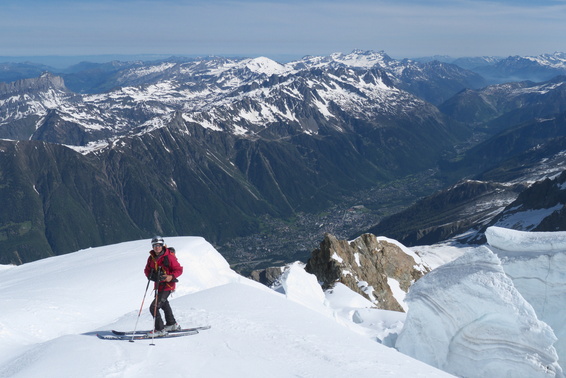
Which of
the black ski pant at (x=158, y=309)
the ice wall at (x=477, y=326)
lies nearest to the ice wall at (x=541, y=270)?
the ice wall at (x=477, y=326)

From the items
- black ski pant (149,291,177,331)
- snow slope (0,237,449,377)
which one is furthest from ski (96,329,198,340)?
black ski pant (149,291,177,331)

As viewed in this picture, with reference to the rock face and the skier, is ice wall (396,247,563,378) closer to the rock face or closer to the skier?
the skier

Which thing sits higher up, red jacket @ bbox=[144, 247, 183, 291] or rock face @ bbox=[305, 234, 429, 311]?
red jacket @ bbox=[144, 247, 183, 291]

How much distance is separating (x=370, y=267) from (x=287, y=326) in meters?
42.0

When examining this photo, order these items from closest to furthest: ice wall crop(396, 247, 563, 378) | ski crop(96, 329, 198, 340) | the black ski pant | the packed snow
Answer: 1. the packed snow
2. ski crop(96, 329, 198, 340)
3. the black ski pant
4. ice wall crop(396, 247, 563, 378)

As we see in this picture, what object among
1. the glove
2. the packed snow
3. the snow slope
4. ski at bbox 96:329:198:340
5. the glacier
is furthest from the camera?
the glacier

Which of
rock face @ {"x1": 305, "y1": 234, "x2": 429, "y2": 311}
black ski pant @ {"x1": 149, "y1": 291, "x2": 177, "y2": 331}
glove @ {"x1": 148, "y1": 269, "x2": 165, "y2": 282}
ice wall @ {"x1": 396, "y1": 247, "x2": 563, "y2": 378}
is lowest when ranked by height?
rock face @ {"x1": 305, "y1": 234, "x2": 429, "y2": 311}

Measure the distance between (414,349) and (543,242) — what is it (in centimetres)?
899

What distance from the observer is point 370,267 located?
2304 inches

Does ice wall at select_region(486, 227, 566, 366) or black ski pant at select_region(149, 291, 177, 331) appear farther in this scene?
ice wall at select_region(486, 227, 566, 366)

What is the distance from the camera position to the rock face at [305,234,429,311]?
52.1m

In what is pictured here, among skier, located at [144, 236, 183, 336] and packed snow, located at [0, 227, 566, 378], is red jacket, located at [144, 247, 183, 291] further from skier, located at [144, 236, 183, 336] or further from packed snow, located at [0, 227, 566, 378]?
packed snow, located at [0, 227, 566, 378]

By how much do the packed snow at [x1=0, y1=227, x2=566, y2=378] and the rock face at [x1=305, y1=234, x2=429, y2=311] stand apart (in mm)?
20709

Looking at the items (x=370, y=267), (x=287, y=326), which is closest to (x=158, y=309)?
(x=287, y=326)
